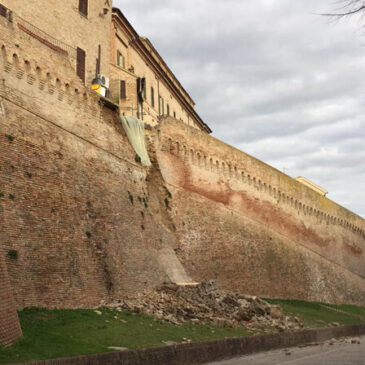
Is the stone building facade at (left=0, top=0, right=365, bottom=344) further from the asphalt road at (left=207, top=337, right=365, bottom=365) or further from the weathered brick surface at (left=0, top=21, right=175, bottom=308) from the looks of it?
the asphalt road at (left=207, top=337, right=365, bottom=365)

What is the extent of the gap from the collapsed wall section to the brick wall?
10.8 metres

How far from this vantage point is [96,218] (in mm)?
14484

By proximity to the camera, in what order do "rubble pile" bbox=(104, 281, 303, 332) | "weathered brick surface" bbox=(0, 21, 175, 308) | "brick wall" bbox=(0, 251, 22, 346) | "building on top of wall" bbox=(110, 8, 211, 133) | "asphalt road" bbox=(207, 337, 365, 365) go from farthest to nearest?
"building on top of wall" bbox=(110, 8, 211, 133) < "rubble pile" bbox=(104, 281, 303, 332) < "weathered brick surface" bbox=(0, 21, 175, 308) < "asphalt road" bbox=(207, 337, 365, 365) < "brick wall" bbox=(0, 251, 22, 346)

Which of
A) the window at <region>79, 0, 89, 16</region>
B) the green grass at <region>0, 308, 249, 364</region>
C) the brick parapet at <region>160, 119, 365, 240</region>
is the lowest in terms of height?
the green grass at <region>0, 308, 249, 364</region>

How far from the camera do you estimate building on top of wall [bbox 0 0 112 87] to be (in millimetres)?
20969

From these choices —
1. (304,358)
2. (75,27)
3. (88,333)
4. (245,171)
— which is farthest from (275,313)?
(75,27)

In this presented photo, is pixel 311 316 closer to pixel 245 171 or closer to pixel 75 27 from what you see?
pixel 245 171

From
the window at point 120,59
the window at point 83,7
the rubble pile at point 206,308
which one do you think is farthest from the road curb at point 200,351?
the window at point 120,59

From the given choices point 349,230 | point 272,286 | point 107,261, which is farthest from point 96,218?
point 349,230

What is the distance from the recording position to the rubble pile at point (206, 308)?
13852 millimetres

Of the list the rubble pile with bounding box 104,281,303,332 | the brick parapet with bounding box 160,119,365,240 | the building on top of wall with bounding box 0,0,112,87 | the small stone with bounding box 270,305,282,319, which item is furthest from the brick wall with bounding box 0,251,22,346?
the building on top of wall with bounding box 0,0,112,87

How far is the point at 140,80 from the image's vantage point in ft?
85.8

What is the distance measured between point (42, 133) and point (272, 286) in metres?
14.1

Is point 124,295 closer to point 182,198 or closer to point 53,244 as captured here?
point 53,244
